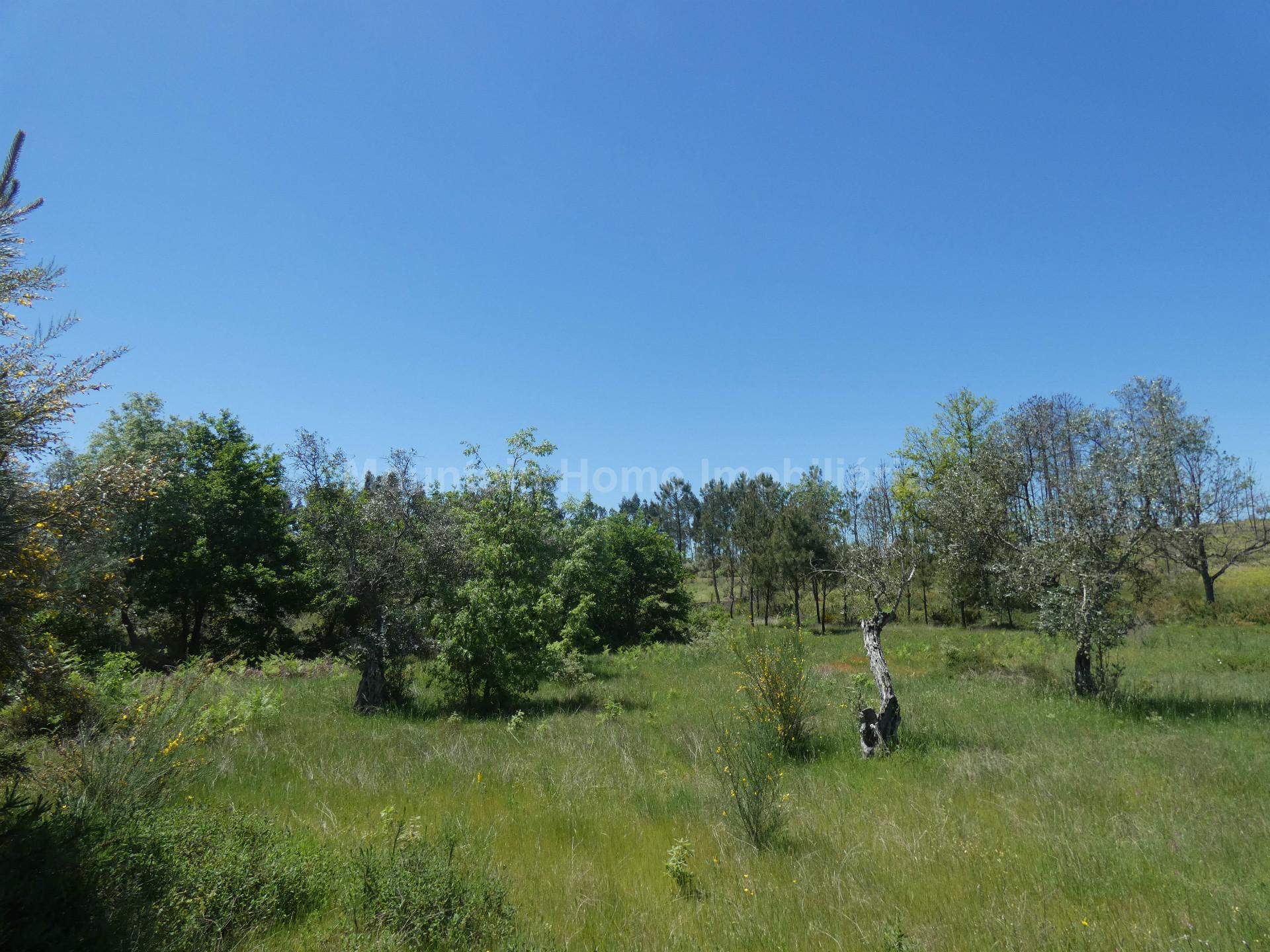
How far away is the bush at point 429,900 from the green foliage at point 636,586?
24.1 meters

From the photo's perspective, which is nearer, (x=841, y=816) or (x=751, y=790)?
(x=751, y=790)

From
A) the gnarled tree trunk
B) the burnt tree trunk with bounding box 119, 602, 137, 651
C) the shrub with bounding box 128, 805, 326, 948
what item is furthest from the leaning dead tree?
the burnt tree trunk with bounding box 119, 602, 137, 651

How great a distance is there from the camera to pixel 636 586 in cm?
3338

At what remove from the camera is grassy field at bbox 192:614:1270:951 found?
4312 mm

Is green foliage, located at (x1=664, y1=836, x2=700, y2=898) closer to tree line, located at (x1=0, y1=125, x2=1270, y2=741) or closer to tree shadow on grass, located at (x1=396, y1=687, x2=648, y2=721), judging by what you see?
tree line, located at (x1=0, y1=125, x2=1270, y2=741)

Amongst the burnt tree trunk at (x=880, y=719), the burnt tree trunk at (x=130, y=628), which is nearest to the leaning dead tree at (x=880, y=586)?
the burnt tree trunk at (x=880, y=719)

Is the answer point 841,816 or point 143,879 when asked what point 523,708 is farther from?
point 143,879

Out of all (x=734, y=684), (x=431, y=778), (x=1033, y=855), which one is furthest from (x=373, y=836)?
(x=734, y=684)

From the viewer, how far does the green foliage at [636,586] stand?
102 ft

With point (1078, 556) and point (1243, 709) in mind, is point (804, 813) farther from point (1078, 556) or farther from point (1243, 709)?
point (1243, 709)

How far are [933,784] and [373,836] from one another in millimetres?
6752

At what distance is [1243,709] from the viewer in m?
11.0

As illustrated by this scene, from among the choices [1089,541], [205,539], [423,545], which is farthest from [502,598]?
[205,539]

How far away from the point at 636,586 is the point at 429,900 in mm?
29342
